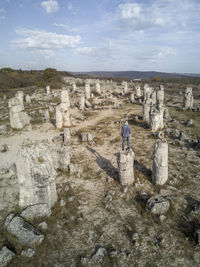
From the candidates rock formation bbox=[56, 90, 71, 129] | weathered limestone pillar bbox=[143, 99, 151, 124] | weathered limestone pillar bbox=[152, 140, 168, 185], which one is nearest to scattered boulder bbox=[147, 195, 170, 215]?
weathered limestone pillar bbox=[152, 140, 168, 185]

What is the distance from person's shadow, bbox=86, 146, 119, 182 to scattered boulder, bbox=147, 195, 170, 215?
7.27 ft

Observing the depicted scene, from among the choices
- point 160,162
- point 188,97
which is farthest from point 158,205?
point 188,97

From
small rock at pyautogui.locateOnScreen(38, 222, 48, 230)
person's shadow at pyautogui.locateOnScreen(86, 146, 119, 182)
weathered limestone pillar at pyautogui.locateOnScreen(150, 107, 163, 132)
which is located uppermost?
weathered limestone pillar at pyautogui.locateOnScreen(150, 107, 163, 132)

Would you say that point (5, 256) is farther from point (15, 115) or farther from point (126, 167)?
point (15, 115)

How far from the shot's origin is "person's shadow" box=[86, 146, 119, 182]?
8.94m

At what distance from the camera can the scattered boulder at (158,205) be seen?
6.27 meters

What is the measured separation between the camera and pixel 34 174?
20.8 feet

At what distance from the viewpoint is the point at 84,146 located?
41.5ft

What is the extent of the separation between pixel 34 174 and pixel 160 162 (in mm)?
5129

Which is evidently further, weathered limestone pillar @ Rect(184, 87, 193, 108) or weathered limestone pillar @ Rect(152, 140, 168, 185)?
weathered limestone pillar @ Rect(184, 87, 193, 108)

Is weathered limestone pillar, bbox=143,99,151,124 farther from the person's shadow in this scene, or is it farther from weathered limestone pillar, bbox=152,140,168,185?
weathered limestone pillar, bbox=152,140,168,185

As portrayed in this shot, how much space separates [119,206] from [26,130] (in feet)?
41.8

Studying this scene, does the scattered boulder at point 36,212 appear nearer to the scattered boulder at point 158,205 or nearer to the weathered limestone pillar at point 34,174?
the weathered limestone pillar at point 34,174

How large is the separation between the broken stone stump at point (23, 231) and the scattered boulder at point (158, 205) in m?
3.74
